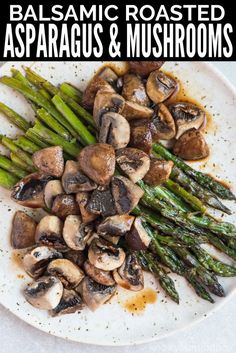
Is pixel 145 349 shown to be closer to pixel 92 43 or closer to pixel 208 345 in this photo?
pixel 208 345

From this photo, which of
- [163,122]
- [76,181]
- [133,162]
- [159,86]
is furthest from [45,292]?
[159,86]

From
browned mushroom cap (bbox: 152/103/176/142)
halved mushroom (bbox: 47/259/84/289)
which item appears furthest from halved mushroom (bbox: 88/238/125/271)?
browned mushroom cap (bbox: 152/103/176/142)

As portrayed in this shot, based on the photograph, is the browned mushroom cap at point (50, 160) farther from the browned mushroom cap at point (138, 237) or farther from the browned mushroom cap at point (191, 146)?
the browned mushroom cap at point (191, 146)

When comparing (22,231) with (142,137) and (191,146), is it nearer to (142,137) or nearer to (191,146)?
(142,137)

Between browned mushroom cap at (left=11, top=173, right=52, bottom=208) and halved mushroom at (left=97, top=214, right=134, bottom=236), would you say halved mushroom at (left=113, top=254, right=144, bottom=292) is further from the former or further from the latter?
browned mushroom cap at (left=11, top=173, right=52, bottom=208)

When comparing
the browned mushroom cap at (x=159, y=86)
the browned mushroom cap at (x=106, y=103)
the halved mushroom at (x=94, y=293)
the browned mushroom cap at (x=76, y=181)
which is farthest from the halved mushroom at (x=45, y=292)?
the browned mushroom cap at (x=159, y=86)

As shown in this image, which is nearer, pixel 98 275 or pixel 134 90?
pixel 98 275

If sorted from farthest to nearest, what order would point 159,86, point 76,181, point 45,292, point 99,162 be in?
point 159,86, point 45,292, point 76,181, point 99,162

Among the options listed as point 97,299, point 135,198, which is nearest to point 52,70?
point 135,198
